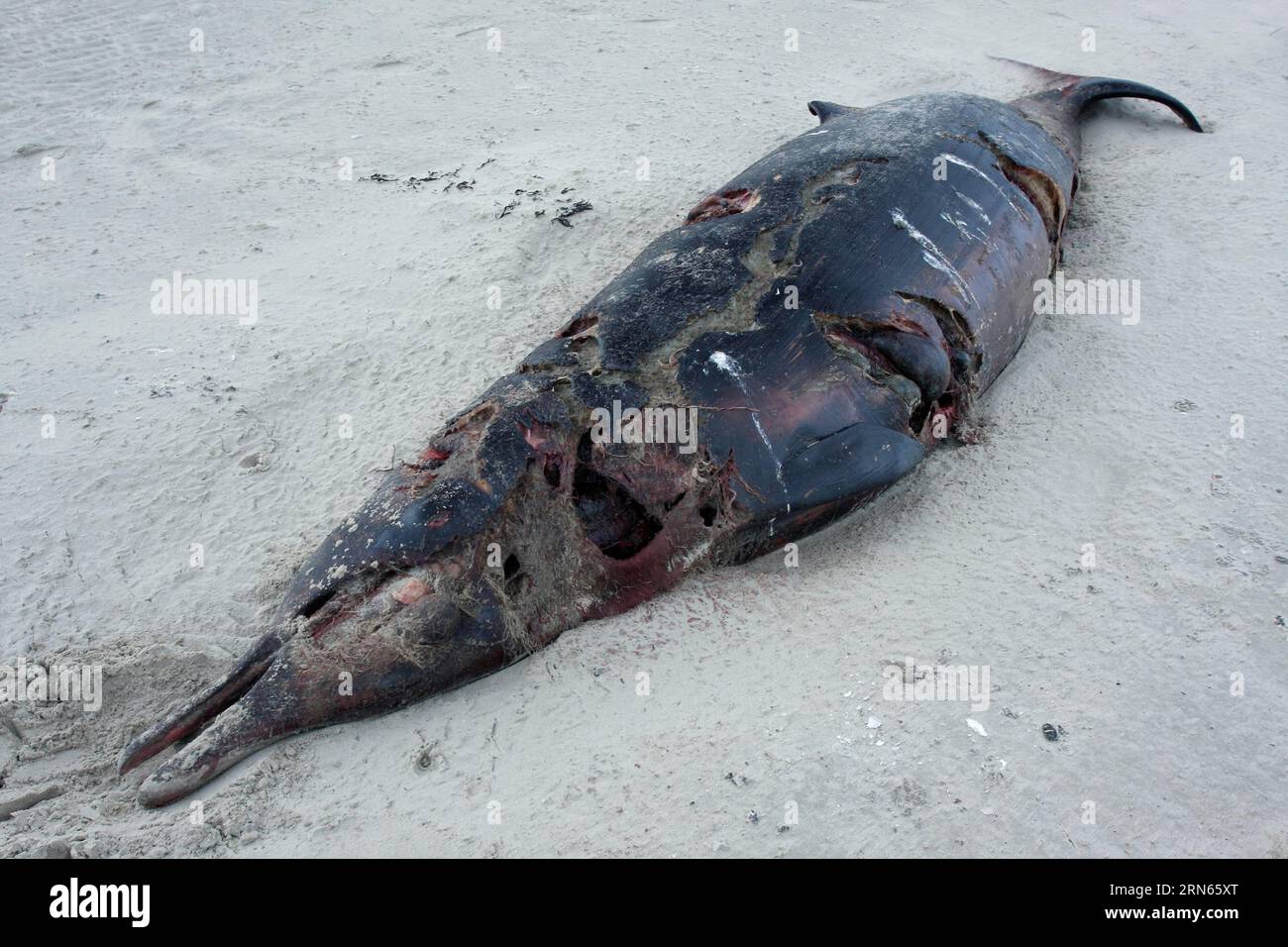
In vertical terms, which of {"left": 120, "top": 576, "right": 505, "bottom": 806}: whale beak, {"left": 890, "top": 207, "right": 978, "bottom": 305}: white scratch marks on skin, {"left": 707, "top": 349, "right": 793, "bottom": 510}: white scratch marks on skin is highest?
{"left": 890, "top": 207, "right": 978, "bottom": 305}: white scratch marks on skin

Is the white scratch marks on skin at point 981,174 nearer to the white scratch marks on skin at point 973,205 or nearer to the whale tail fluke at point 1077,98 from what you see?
the white scratch marks on skin at point 973,205

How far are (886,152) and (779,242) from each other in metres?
0.91

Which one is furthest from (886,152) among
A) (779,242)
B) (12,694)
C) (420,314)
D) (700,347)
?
(12,694)

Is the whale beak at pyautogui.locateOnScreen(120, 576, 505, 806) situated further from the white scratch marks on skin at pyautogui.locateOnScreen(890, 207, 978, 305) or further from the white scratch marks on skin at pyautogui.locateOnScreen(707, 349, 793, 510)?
the white scratch marks on skin at pyautogui.locateOnScreen(890, 207, 978, 305)

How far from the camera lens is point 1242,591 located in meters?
3.76

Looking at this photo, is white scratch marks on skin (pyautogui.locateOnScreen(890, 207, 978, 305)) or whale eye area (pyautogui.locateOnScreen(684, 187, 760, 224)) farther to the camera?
whale eye area (pyautogui.locateOnScreen(684, 187, 760, 224))

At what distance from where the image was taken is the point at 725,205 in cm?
488

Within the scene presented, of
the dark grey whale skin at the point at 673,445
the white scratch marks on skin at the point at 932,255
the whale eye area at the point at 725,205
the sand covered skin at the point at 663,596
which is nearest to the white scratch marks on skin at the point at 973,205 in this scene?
the dark grey whale skin at the point at 673,445

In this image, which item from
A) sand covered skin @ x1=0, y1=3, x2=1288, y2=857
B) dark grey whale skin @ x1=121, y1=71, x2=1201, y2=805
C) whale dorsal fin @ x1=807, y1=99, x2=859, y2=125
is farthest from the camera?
whale dorsal fin @ x1=807, y1=99, x2=859, y2=125

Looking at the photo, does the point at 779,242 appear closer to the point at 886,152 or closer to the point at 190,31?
the point at 886,152

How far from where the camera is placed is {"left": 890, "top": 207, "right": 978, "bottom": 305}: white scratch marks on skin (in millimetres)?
4484

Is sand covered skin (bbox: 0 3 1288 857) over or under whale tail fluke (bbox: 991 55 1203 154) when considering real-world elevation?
under

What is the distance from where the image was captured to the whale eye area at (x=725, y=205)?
15.7 ft

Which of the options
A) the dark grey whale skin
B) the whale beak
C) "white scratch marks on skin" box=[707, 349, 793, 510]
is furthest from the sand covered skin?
"white scratch marks on skin" box=[707, 349, 793, 510]
